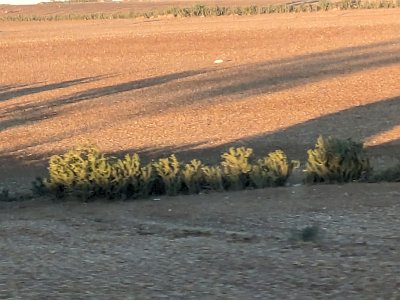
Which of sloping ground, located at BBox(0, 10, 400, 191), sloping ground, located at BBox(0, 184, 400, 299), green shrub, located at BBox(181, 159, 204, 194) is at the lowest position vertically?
sloping ground, located at BBox(0, 184, 400, 299)

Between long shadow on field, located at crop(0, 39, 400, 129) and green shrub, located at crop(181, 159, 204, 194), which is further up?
long shadow on field, located at crop(0, 39, 400, 129)

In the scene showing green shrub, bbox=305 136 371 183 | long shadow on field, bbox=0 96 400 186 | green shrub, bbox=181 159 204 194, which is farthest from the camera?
long shadow on field, bbox=0 96 400 186

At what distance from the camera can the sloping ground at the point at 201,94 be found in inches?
850

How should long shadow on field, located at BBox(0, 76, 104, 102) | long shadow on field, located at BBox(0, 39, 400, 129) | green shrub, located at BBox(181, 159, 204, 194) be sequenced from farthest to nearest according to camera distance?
long shadow on field, located at BBox(0, 76, 104, 102), long shadow on field, located at BBox(0, 39, 400, 129), green shrub, located at BBox(181, 159, 204, 194)

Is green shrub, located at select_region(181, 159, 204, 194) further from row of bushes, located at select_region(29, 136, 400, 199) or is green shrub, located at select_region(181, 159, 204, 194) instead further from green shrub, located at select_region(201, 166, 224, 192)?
green shrub, located at select_region(201, 166, 224, 192)

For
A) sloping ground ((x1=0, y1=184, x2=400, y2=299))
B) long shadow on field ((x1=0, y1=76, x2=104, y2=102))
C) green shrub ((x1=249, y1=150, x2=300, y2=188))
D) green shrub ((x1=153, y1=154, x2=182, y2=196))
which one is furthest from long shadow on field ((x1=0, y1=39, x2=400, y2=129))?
sloping ground ((x1=0, y1=184, x2=400, y2=299))

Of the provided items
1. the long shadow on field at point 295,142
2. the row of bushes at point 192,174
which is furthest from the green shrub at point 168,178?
the long shadow on field at point 295,142

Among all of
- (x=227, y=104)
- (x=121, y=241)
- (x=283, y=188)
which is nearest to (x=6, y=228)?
(x=121, y=241)

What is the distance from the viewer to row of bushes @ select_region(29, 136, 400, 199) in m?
14.7

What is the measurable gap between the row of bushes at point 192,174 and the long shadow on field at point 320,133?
3.91 m

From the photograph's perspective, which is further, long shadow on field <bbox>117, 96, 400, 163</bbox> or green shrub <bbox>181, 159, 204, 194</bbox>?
long shadow on field <bbox>117, 96, 400, 163</bbox>

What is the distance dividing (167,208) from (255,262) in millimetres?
5222

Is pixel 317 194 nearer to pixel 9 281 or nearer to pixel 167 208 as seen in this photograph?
pixel 167 208

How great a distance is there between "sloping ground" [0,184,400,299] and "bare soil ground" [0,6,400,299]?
0.03 m
